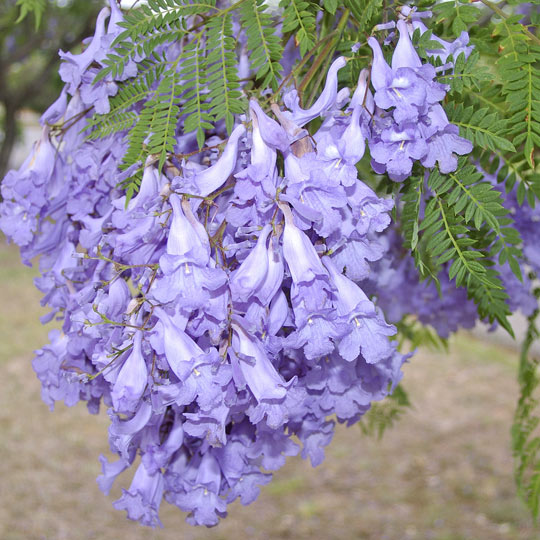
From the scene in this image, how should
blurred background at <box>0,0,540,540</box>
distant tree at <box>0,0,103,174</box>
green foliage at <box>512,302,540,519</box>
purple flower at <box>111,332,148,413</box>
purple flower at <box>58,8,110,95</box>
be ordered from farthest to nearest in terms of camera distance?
blurred background at <box>0,0,540,540</box> < distant tree at <box>0,0,103,174</box> < green foliage at <box>512,302,540,519</box> < purple flower at <box>58,8,110,95</box> < purple flower at <box>111,332,148,413</box>

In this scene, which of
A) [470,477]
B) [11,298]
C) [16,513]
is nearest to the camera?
[16,513]

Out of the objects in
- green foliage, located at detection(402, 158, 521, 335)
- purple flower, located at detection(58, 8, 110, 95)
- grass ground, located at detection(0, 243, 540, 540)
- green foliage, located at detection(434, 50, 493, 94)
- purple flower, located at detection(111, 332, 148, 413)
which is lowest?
grass ground, located at detection(0, 243, 540, 540)

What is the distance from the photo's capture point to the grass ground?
3289 mm

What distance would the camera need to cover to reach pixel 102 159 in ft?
2.79

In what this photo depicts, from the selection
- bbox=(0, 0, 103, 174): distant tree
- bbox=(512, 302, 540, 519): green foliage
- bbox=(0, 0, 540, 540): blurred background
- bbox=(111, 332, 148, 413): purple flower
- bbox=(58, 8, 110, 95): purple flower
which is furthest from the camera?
bbox=(0, 0, 540, 540): blurred background

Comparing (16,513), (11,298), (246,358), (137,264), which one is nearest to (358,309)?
(246,358)

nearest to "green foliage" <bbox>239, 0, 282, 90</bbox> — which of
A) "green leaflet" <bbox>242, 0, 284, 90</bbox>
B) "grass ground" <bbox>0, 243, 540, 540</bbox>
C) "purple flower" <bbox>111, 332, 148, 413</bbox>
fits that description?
"green leaflet" <bbox>242, 0, 284, 90</bbox>

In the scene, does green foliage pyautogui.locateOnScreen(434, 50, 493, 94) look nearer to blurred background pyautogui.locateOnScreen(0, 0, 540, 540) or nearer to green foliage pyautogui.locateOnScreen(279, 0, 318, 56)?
green foliage pyautogui.locateOnScreen(279, 0, 318, 56)

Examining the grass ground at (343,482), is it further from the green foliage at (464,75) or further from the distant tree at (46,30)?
the green foliage at (464,75)

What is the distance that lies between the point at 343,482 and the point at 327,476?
4.0 inches

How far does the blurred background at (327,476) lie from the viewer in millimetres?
3246

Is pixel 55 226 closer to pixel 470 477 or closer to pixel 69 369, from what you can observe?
→ pixel 69 369

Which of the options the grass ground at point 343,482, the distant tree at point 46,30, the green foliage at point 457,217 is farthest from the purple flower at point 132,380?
the grass ground at point 343,482

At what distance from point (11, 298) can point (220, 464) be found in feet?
21.6
